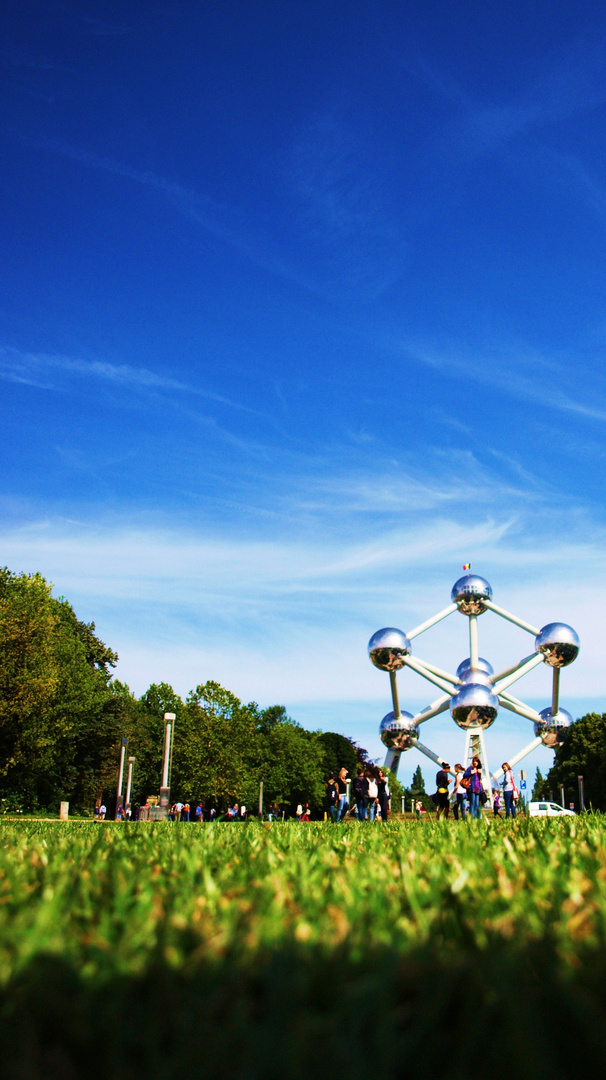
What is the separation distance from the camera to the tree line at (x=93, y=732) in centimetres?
3128

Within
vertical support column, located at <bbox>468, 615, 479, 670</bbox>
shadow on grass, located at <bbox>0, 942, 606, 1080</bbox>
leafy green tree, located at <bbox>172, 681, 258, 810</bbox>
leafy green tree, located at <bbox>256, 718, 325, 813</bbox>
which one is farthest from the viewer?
leafy green tree, located at <bbox>256, 718, 325, 813</bbox>

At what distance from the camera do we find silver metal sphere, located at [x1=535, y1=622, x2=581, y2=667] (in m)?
37.6

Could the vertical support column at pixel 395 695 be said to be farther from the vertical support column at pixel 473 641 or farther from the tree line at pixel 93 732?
the tree line at pixel 93 732

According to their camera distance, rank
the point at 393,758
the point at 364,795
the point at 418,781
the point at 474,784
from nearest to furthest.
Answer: the point at 364,795 → the point at 474,784 → the point at 393,758 → the point at 418,781

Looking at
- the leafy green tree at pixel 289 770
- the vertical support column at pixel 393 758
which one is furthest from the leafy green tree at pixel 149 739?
the vertical support column at pixel 393 758

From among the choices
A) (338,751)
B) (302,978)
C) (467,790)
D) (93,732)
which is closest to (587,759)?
(338,751)

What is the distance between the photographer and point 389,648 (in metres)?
38.2

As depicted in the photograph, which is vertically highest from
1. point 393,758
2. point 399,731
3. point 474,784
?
point 399,731

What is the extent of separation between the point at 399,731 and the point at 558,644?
8893mm

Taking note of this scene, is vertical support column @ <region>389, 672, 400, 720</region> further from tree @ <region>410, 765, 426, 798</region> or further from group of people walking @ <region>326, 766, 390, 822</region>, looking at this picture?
tree @ <region>410, 765, 426, 798</region>

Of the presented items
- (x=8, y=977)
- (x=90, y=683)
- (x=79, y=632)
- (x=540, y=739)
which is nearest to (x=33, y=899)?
(x=8, y=977)

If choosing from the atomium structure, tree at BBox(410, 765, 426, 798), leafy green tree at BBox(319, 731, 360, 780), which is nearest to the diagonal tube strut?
the atomium structure

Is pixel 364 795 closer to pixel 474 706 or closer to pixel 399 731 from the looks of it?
pixel 474 706

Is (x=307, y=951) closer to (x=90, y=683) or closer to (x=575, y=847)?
(x=575, y=847)
